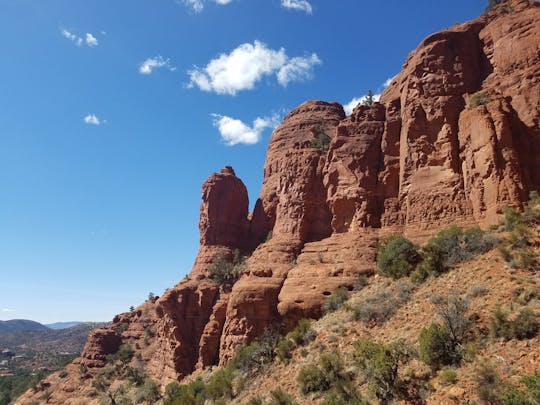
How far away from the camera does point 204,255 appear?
4494 cm

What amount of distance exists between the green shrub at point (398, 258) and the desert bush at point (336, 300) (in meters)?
2.97

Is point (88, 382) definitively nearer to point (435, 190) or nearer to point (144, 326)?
point (144, 326)

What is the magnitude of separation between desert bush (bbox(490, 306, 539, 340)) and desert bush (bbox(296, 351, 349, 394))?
632 centimetres

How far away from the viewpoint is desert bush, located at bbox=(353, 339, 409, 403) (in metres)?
15.0

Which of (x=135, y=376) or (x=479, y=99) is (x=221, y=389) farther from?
(x=479, y=99)

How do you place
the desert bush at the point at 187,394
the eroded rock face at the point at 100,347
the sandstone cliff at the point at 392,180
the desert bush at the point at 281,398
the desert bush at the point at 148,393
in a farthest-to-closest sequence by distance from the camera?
the eroded rock face at the point at 100,347 < the desert bush at the point at 148,393 < the sandstone cliff at the point at 392,180 < the desert bush at the point at 187,394 < the desert bush at the point at 281,398

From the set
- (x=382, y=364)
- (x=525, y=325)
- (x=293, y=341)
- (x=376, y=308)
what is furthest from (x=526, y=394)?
(x=293, y=341)

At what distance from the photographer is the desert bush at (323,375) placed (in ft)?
58.4

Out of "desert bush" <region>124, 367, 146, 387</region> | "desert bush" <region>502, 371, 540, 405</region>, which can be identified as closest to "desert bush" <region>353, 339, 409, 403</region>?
"desert bush" <region>502, 371, 540, 405</region>

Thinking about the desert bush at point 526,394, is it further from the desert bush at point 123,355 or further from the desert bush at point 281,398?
the desert bush at point 123,355

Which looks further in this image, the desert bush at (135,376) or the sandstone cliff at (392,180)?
the desert bush at (135,376)

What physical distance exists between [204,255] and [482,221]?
28.7 m

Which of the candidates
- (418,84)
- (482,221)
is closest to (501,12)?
(418,84)

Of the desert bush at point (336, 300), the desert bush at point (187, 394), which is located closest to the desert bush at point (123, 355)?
the desert bush at point (187, 394)
